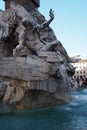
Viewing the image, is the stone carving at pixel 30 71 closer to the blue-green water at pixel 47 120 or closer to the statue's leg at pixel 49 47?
the statue's leg at pixel 49 47

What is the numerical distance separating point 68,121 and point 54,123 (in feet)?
1.97

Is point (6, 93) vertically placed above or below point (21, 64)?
below

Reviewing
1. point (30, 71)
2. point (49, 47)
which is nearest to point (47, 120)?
point (30, 71)

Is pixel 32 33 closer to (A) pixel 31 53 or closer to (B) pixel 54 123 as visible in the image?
(A) pixel 31 53

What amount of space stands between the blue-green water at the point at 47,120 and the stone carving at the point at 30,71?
22.8 inches

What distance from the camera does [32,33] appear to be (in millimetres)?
12719

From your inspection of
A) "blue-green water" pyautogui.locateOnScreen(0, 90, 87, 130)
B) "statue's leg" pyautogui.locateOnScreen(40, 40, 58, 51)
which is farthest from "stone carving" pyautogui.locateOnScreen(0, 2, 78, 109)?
"blue-green water" pyautogui.locateOnScreen(0, 90, 87, 130)

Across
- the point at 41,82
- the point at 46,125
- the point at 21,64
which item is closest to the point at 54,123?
the point at 46,125

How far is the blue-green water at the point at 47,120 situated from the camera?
881 centimetres

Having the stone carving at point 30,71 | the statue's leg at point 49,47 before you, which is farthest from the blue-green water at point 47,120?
the statue's leg at point 49,47

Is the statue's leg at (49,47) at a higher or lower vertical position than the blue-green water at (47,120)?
higher

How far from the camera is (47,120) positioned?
9.80m

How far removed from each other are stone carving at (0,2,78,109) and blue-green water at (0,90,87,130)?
1.90 ft

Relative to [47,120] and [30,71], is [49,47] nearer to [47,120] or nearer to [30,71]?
[30,71]
